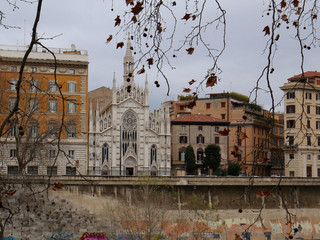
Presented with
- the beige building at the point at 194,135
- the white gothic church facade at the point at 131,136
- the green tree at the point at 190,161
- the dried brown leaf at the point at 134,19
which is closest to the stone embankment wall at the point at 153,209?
the white gothic church facade at the point at 131,136

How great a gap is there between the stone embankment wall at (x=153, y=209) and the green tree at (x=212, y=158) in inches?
842

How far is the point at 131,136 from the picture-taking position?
2386 inches

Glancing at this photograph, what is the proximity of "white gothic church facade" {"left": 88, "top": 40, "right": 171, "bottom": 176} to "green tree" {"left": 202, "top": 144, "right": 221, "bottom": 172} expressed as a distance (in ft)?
23.3

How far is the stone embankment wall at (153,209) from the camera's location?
37906 millimetres

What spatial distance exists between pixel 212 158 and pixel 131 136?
11062 millimetres

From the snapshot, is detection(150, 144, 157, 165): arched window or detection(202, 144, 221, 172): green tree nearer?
detection(150, 144, 157, 165): arched window

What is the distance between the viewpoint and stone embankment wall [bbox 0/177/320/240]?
37906 mm

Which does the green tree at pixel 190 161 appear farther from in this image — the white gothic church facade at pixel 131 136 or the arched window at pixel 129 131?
the arched window at pixel 129 131

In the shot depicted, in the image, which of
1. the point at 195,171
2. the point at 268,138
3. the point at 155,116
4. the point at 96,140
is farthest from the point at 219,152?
the point at 268,138

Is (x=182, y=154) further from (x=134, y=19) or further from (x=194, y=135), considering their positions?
(x=134, y=19)

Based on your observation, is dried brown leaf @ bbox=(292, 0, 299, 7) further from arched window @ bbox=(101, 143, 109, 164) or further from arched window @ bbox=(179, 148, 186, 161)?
arched window @ bbox=(179, 148, 186, 161)

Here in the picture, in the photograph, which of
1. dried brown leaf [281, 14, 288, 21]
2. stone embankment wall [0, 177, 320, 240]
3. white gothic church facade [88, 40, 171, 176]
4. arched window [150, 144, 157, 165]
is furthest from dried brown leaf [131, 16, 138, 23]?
arched window [150, 144, 157, 165]

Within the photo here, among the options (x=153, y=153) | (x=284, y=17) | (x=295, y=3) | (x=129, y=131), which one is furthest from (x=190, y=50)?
(x=153, y=153)

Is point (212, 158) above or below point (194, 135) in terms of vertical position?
below
